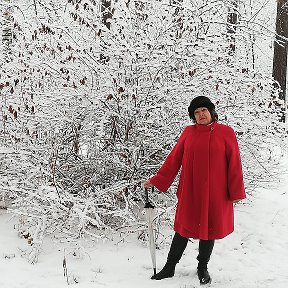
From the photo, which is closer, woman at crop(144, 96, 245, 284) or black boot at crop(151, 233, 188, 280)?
woman at crop(144, 96, 245, 284)

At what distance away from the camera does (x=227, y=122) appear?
17.7ft

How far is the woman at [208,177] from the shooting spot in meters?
3.87

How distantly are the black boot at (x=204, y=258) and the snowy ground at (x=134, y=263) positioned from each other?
0.27 ft

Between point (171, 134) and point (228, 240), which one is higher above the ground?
point (171, 134)

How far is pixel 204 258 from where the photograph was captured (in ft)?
13.5

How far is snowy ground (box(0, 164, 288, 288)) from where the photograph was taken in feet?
13.6

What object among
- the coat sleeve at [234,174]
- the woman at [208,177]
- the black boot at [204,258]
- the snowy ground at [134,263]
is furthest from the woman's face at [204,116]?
the snowy ground at [134,263]

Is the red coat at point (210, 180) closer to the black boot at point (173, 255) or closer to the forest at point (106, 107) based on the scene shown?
the black boot at point (173, 255)

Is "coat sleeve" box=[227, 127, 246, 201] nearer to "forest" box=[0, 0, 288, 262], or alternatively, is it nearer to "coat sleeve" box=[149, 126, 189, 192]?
"coat sleeve" box=[149, 126, 189, 192]

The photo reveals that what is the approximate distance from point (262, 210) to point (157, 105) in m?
2.64

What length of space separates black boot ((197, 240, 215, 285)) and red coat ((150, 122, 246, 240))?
156 mm

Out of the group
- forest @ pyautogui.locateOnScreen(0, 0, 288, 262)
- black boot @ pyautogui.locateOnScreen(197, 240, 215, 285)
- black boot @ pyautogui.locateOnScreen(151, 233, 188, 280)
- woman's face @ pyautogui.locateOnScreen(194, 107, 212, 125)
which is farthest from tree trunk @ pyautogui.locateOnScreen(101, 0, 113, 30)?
black boot @ pyautogui.locateOnScreen(197, 240, 215, 285)

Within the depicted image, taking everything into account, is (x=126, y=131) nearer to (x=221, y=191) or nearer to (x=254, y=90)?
(x=221, y=191)

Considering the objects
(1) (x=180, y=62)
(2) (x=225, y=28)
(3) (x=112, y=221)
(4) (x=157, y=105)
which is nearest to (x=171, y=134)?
(4) (x=157, y=105)
